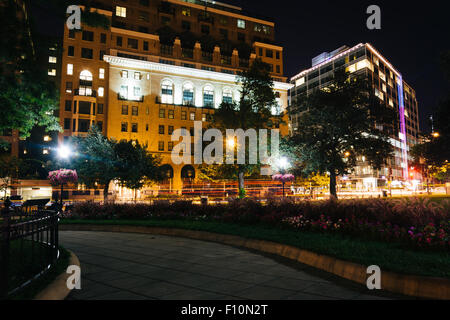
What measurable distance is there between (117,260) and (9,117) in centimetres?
584

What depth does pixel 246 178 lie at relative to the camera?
49.3 m

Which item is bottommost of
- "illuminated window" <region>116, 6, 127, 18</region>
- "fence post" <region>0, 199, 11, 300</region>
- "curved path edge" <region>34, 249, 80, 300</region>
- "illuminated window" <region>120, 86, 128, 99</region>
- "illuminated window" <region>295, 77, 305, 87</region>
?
"curved path edge" <region>34, 249, 80, 300</region>

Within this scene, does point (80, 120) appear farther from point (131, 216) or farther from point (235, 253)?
point (235, 253)

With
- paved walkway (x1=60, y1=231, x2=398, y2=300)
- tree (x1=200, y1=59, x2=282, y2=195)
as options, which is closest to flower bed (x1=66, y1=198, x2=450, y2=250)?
paved walkway (x1=60, y1=231, x2=398, y2=300)

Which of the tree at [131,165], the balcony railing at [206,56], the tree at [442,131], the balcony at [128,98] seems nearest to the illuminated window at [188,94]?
the balcony railing at [206,56]

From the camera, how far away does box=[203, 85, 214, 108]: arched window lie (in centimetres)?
6153

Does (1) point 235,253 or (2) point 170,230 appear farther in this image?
(2) point 170,230

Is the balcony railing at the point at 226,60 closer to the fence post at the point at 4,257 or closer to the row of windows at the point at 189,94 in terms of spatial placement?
the row of windows at the point at 189,94

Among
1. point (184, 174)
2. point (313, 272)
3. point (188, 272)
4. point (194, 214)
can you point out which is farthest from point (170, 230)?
point (184, 174)

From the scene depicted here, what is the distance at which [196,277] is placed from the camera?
216 inches

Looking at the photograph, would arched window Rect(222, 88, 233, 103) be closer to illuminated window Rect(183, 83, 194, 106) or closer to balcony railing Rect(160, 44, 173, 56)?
illuminated window Rect(183, 83, 194, 106)

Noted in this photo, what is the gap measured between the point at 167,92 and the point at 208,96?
8762 mm

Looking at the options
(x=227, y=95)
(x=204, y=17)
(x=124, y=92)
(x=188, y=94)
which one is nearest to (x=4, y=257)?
(x=124, y=92)

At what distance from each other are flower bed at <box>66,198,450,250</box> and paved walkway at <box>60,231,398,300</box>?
2882 millimetres
